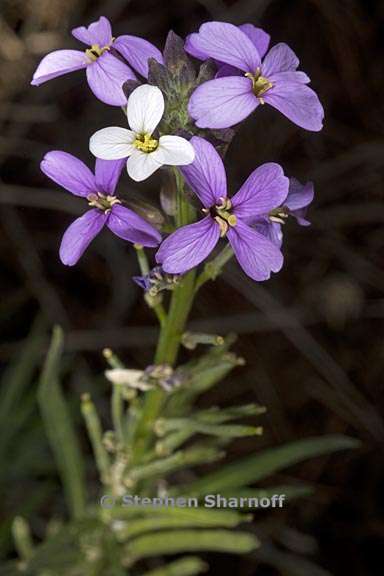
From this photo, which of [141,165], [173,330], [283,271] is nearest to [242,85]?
[141,165]

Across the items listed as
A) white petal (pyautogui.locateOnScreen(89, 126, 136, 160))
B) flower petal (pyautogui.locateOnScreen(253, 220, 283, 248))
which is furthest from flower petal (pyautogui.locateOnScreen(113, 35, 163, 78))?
flower petal (pyautogui.locateOnScreen(253, 220, 283, 248))

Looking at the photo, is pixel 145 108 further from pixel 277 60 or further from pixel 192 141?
pixel 277 60

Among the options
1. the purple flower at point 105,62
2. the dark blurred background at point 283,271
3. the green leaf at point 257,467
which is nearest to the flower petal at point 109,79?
the purple flower at point 105,62

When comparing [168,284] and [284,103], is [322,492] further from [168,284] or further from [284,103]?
[284,103]

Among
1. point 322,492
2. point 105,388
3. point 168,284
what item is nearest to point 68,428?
point 105,388

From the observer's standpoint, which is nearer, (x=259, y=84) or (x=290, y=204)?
(x=259, y=84)
